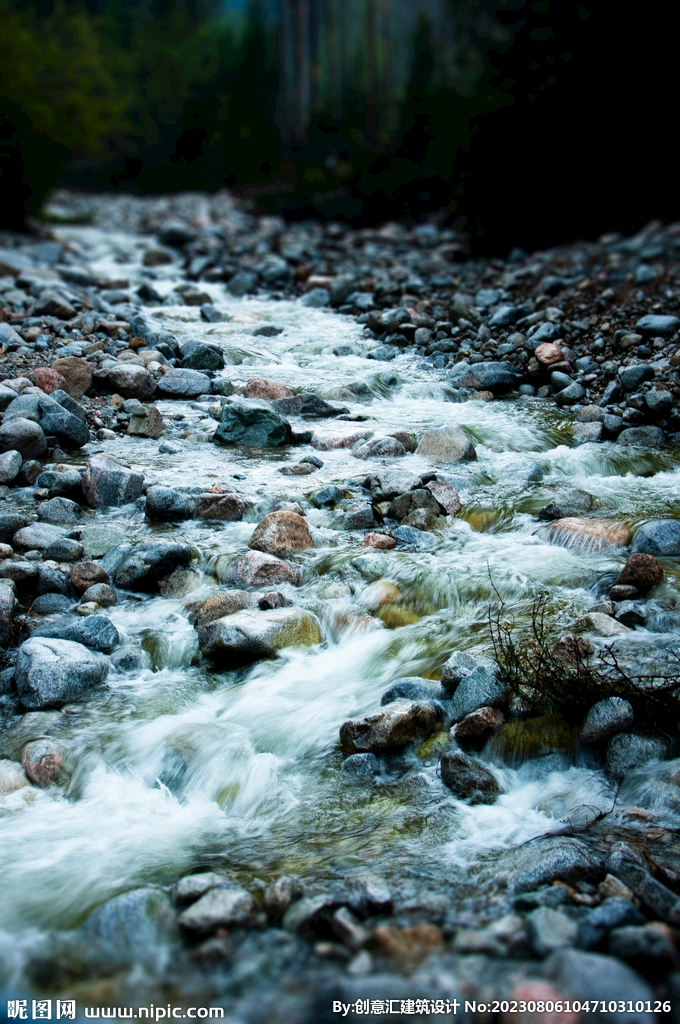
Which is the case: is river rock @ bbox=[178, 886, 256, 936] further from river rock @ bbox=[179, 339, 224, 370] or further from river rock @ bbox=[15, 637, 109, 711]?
river rock @ bbox=[179, 339, 224, 370]

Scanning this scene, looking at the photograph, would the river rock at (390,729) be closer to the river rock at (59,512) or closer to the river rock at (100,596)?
the river rock at (100,596)

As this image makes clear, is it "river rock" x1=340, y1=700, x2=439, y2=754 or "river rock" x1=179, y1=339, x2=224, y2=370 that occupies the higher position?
"river rock" x1=179, y1=339, x2=224, y2=370

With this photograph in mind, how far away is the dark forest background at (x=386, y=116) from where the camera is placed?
12.8 meters

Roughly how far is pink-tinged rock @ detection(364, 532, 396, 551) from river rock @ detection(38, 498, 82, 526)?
6.12ft

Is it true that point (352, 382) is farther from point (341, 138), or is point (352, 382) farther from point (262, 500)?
point (341, 138)

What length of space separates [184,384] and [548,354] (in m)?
3.63

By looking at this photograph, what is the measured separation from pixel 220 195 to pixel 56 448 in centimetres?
2944

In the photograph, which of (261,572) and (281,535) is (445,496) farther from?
(261,572)

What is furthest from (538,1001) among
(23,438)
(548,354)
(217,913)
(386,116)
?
(386,116)

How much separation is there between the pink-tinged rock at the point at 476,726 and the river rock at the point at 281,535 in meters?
1.78

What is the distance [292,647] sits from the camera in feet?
12.6

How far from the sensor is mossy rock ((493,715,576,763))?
3027 mm

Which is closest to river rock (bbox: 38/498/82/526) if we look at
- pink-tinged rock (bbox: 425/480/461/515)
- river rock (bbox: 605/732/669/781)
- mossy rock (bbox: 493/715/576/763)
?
pink-tinged rock (bbox: 425/480/461/515)

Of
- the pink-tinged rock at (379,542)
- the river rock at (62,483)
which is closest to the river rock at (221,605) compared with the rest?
the pink-tinged rock at (379,542)
